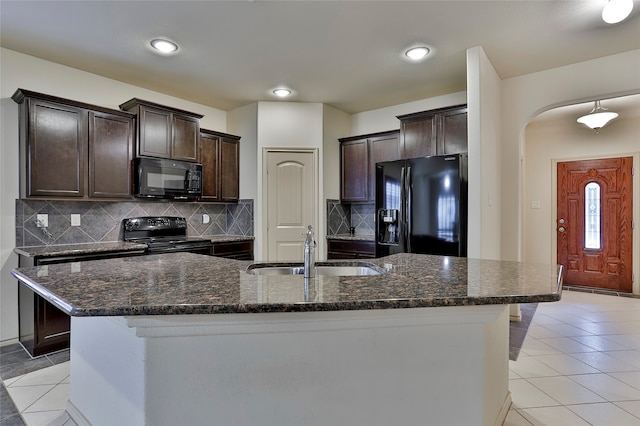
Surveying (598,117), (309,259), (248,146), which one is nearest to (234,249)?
(248,146)

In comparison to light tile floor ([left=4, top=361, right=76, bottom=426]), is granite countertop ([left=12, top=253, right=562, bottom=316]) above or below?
above

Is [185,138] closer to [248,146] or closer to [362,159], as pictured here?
[248,146]

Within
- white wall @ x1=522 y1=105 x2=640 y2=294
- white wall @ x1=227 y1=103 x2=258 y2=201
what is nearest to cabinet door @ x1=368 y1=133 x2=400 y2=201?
white wall @ x1=227 y1=103 x2=258 y2=201

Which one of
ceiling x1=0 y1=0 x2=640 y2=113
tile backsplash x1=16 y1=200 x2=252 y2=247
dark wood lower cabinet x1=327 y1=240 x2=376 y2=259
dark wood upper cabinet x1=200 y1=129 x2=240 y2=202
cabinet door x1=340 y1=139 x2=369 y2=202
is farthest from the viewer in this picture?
cabinet door x1=340 y1=139 x2=369 y2=202

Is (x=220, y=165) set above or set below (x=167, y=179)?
above

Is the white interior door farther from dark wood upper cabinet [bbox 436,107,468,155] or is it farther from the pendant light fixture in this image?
the pendant light fixture

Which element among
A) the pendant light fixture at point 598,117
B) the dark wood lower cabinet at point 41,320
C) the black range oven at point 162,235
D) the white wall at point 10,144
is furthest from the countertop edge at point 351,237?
the white wall at point 10,144

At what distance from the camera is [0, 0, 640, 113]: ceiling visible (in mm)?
2361

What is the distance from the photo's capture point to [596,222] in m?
5.04

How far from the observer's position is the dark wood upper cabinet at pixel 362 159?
425 centimetres

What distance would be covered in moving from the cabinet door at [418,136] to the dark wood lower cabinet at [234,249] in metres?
2.14

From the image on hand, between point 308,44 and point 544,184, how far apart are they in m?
4.42

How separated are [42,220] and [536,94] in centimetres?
477

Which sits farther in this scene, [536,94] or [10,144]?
[536,94]
